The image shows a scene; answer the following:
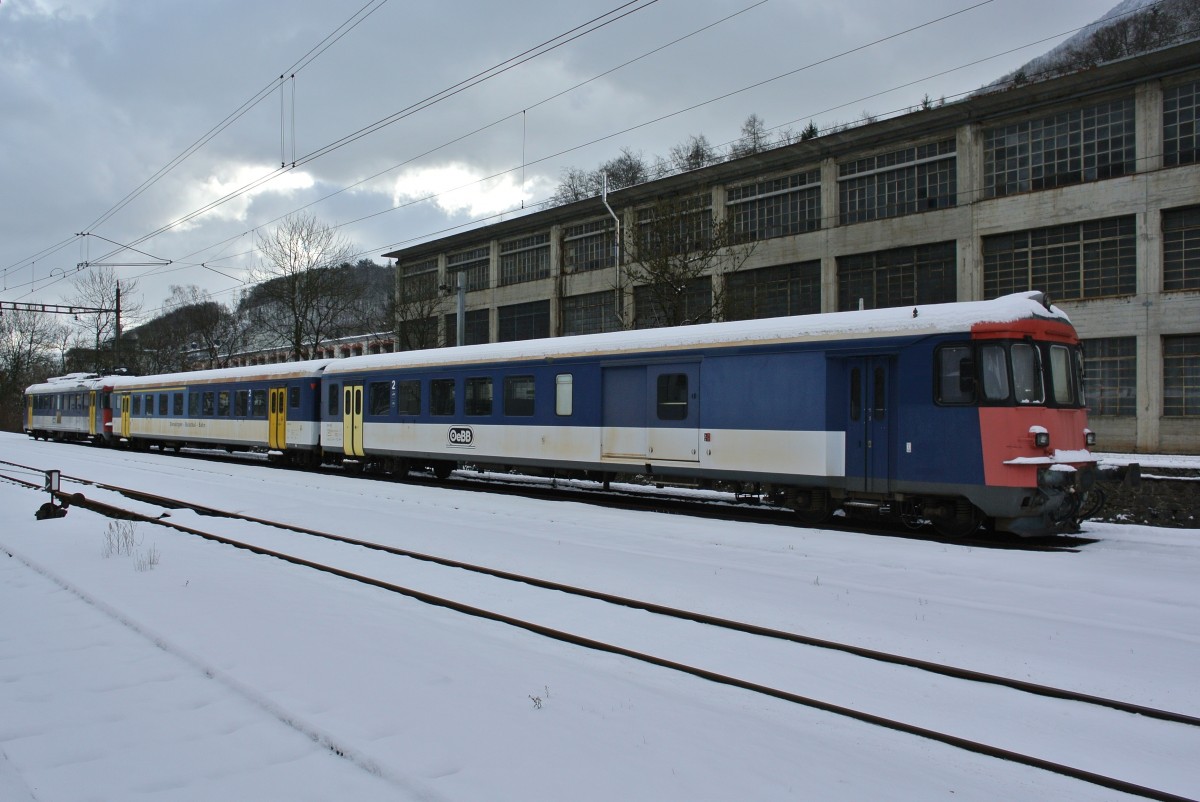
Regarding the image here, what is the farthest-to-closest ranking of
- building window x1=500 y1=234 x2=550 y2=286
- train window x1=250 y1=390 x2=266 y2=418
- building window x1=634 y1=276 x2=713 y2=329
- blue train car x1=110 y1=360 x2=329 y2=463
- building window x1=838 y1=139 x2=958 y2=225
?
building window x1=500 y1=234 x2=550 y2=286 < building window x1=838 y1=139 x2=958 y2=225 < building window x1=634 y1=276 x2=713 y2=329 < train window x1=250 y1=390 x2=266 y2=418 < blue train car x1=110 y1=360 x2=329 y2=463

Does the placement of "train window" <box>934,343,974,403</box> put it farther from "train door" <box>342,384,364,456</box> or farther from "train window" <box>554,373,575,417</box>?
"train door" <box>342,384,364,456</box>

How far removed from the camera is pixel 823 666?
5949mm

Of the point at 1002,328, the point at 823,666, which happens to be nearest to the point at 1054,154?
the point at 1002,328

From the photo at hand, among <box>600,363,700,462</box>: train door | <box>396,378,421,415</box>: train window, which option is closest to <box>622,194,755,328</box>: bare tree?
<box>396,378,421,415</box>: train window

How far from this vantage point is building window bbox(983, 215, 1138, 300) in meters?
27.4

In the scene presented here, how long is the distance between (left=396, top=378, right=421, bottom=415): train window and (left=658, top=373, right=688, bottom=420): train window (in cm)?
761

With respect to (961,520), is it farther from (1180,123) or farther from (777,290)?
(777,290)

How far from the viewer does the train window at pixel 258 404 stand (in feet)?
85.3

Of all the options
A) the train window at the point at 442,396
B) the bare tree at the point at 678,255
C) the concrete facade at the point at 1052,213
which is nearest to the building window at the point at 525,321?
the concrete facade at the point at 1052,213

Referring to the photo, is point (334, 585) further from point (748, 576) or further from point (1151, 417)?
point (1151, 417)

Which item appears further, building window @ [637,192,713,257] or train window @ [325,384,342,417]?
building window @ [637,192,713,257]

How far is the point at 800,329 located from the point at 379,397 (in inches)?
487

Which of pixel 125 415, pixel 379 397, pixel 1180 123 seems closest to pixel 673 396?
pixel 379 397

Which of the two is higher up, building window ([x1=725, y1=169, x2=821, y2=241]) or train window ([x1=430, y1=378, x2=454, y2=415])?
building window ([x1=725, y1=169, x2=821, y2=241])
